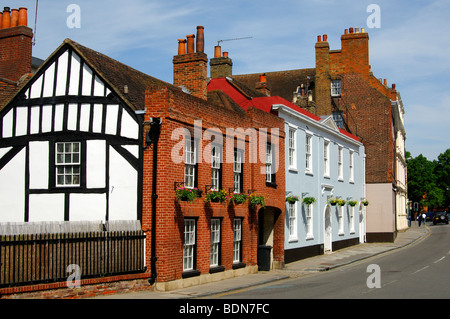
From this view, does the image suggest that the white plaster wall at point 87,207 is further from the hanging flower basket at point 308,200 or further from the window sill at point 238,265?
the hanging flower basket at point 308,200

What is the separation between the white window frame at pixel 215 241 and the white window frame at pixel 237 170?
1.93 meters

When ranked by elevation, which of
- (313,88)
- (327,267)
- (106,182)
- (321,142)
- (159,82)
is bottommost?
(327,267)

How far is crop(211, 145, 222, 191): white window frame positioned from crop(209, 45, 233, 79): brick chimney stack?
44.0ft

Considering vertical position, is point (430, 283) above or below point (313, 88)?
below

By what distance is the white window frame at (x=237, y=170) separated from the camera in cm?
2016

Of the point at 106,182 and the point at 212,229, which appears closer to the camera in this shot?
the point at 106,182

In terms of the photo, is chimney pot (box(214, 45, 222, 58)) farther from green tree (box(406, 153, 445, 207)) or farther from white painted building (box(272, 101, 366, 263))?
green tree (box(406, 153, 445, 207))

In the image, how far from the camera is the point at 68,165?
16.5 m

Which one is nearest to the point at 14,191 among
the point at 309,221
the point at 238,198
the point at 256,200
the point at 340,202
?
the point at 238,198

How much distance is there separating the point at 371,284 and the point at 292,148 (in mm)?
9743

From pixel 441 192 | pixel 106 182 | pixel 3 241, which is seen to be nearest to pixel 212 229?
pixel 106 182

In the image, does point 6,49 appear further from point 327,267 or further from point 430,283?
point 430,283

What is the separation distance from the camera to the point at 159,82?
21.7 m
